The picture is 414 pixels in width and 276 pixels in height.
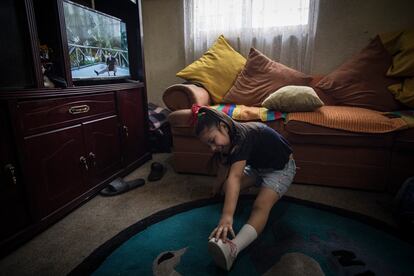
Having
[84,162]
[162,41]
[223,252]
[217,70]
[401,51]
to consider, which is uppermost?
[162,41]

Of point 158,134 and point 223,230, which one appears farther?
point 158,134

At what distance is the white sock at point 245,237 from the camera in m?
0.95

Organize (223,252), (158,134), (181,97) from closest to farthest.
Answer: (223,252) < (181,97) < (158,134)

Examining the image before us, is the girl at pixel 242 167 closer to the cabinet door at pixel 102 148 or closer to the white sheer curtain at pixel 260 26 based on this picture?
the cabinet door at pixel 102 148

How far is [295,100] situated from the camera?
5.37 feet

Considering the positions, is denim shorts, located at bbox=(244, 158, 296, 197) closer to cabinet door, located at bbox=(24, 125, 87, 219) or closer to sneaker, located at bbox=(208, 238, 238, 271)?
sneaker, located at bbox=(208, 238, 238, 271)

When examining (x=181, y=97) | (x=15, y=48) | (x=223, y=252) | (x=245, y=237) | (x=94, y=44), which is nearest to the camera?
(x=223, y=252)

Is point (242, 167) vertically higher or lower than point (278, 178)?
higher

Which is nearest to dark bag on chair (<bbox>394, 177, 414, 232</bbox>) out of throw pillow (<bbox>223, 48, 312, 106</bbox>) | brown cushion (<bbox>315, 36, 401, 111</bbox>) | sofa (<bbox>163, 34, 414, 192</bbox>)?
sofa (<bbox>163, 34, 414, 192</bbox>)

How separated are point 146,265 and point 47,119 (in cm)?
83

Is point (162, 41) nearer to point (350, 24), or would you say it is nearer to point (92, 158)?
point (92, 158)

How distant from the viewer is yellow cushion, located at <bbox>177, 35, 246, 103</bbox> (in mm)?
2193

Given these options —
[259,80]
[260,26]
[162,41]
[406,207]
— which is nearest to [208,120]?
[406,207]

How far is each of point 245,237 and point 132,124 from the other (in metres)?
1.29
